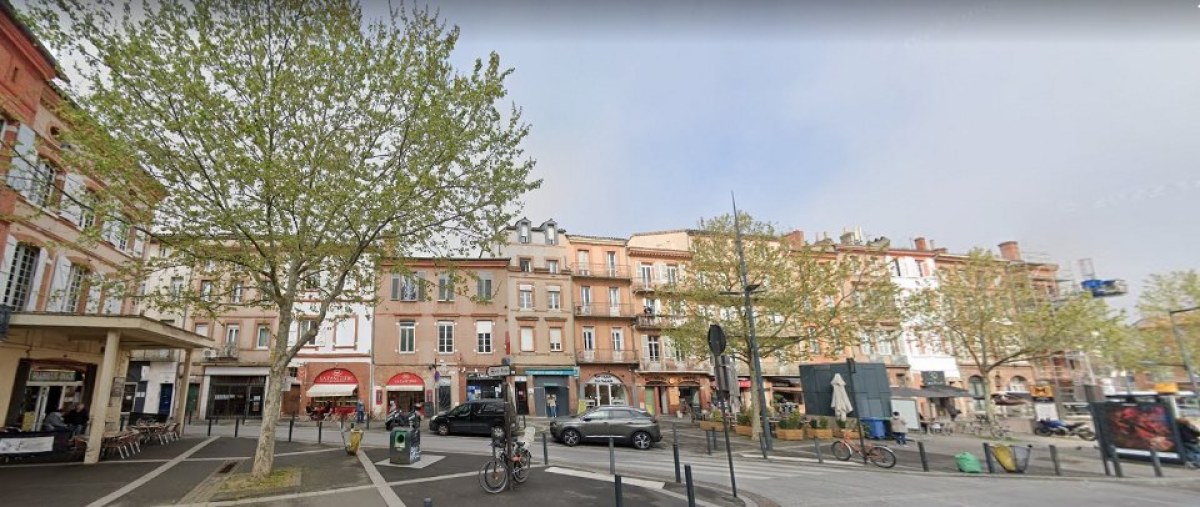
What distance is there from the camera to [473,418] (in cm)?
2122

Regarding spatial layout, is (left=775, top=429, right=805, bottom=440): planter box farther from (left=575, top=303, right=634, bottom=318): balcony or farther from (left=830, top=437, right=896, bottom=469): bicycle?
(left=575, top=303, right=634, bottom=318): balcony

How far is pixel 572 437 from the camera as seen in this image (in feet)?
60.0

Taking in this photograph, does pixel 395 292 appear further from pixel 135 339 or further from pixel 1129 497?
pixel 1129 497

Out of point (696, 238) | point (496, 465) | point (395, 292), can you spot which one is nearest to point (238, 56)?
point (496, 465)

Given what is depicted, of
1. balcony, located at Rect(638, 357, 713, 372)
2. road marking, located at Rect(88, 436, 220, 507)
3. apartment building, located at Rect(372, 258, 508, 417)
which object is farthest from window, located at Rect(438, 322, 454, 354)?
road marking, located at Rect(88, 436, 220, 507)

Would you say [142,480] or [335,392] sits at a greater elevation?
[335,392]

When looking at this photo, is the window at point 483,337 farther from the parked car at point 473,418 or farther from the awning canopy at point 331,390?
the parked car at point 473,418

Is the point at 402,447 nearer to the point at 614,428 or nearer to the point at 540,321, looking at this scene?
the point at 614,428

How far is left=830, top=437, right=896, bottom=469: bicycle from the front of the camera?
14.6 meters

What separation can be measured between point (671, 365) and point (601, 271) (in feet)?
27.1

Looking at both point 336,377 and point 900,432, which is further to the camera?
point 336,377

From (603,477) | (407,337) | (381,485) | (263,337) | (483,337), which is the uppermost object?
(263,337)

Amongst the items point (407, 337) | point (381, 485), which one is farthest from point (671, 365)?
point (381, 485)

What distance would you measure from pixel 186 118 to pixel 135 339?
10654mm
